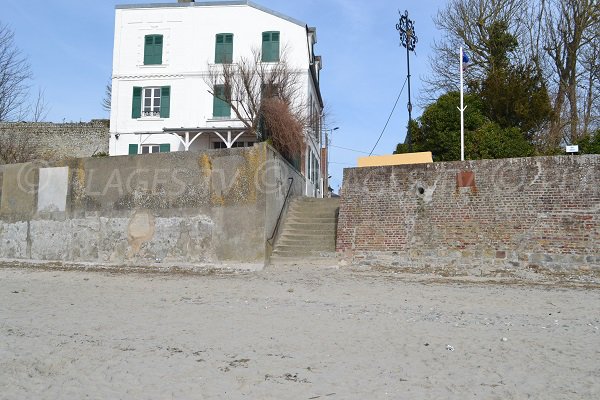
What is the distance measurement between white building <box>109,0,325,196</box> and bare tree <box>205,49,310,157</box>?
0.75m

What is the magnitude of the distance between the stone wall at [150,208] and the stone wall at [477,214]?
2.26 metres

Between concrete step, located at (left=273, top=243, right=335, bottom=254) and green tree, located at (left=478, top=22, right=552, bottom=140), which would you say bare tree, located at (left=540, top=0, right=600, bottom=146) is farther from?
concrete step, located at (left=273, top=243, right=335, bottom=254)

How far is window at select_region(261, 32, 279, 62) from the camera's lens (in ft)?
77.0

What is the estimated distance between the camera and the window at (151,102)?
24.1 meters

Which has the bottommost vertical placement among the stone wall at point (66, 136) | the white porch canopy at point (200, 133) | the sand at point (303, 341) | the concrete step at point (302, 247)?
the sand at point (303, 341)

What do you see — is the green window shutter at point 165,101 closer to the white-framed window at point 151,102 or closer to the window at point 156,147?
the white-framed window at point 151,102

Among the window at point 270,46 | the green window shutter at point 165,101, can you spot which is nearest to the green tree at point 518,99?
the window at point 270,46

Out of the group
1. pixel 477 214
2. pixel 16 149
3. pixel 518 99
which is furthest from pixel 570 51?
pixel 16 149

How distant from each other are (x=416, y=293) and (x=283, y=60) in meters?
15.8

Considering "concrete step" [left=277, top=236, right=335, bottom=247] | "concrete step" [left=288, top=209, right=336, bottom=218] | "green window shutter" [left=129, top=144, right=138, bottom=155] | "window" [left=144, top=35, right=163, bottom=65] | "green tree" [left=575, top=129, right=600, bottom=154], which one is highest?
"window" [left=144, top=35, right=163, bottom=65]

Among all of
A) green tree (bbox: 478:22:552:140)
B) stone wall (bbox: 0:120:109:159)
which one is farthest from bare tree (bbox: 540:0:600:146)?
stone wall (bbox: 0:120:109:159)

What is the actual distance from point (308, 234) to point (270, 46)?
41.7 ft

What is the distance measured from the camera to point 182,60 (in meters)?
24.2

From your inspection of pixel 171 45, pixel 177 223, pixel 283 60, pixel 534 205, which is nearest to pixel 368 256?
pixel 534 205
